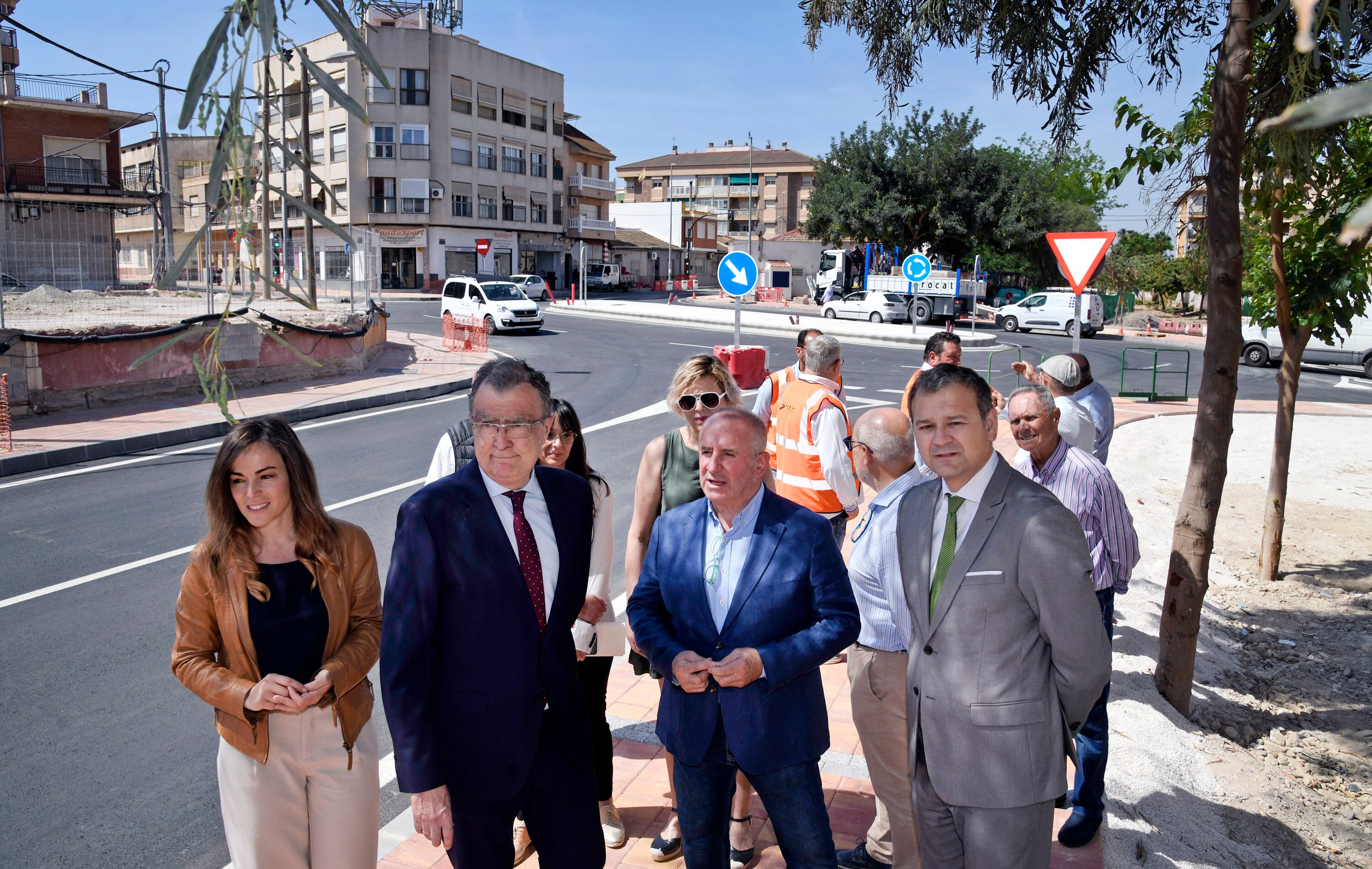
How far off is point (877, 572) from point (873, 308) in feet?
113

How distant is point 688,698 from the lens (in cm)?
277

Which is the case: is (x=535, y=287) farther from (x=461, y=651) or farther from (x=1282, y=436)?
(x=461, y=651)

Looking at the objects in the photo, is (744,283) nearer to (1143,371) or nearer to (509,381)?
(509,381)

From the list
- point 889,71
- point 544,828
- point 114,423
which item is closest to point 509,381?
point 544,828

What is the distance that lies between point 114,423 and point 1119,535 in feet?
42.8

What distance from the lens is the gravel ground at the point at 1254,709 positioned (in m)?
3.89

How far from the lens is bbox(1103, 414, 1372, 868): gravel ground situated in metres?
3.89

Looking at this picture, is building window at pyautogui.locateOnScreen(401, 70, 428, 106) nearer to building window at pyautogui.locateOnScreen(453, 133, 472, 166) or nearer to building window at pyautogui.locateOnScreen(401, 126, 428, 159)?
building window at pyautogui.locateOnScreen(401, 126, 428, 159)

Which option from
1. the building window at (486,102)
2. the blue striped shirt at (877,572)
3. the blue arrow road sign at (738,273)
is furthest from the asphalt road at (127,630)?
the building window at (486,102)

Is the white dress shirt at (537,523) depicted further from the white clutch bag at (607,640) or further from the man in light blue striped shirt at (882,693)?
the man in light blue striped shirt at (882,693)

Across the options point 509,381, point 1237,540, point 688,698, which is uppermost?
point 509,381

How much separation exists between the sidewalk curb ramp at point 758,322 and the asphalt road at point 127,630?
50.8ft

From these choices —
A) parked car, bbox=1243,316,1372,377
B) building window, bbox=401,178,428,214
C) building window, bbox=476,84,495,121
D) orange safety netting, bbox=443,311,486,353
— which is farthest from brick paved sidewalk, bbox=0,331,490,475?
building window, bbox=476,84,495,121

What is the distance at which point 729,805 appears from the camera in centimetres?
285
